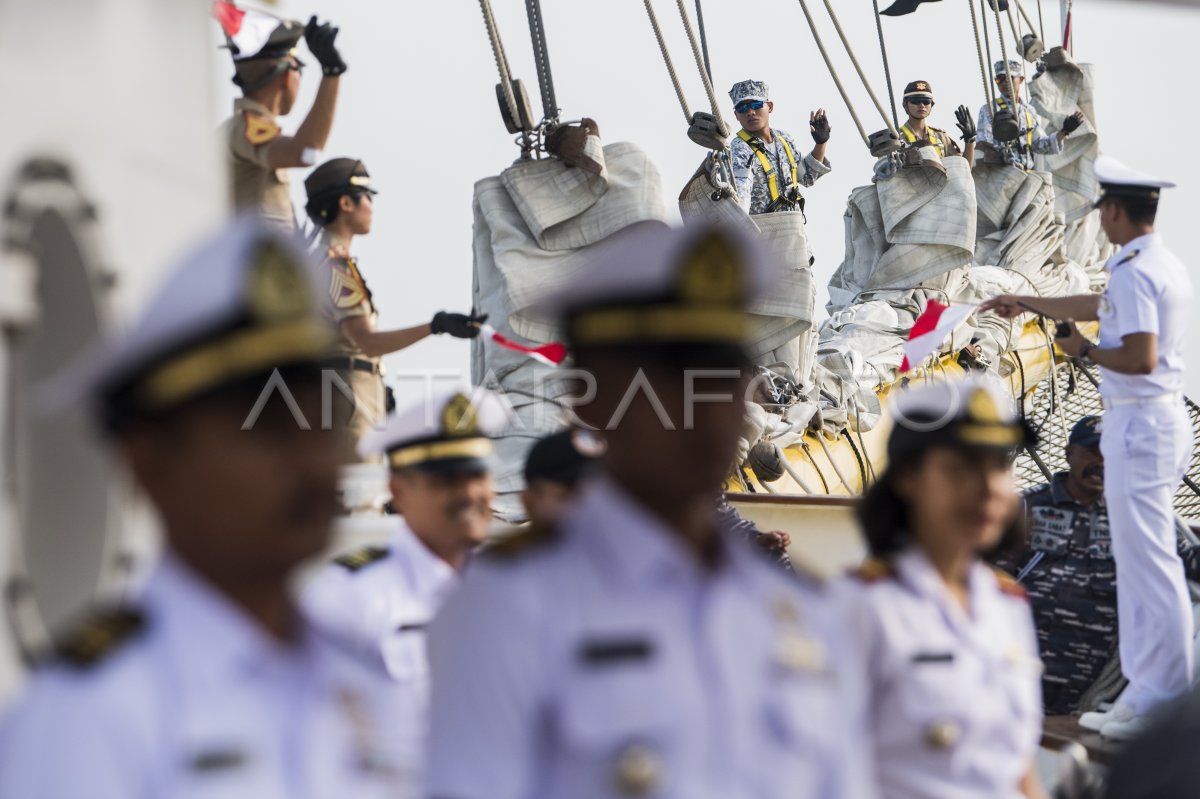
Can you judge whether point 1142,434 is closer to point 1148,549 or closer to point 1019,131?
point 1148,549

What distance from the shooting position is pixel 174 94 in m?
2.22

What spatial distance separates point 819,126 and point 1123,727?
5.26m

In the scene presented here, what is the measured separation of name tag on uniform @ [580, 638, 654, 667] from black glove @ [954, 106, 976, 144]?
11431mm

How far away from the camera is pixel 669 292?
137 cm

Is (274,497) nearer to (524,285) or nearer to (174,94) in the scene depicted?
(174,94)

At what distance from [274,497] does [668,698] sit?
0.35m

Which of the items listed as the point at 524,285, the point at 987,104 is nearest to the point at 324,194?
the point at 524,285

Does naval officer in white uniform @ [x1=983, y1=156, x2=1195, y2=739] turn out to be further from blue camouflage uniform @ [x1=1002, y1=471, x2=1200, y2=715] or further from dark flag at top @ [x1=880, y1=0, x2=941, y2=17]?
dark flag at top @ [x1=880, y1=0, x2=941, y2=17]

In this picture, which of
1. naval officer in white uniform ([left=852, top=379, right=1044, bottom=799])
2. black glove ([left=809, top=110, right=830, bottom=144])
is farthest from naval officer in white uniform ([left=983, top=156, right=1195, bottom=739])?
black glove ([left=809, top=110, right=830, bottom=144])

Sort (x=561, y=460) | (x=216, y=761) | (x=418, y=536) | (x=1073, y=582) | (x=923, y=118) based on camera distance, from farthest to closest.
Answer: (x=923, y=118)
(x=1073, y=582)
(x=561, y=460)
(x=418, y=536)
(x=216, y=761)

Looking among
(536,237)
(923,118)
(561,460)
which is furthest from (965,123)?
(561,460)

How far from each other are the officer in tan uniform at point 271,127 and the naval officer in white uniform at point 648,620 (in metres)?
2.61

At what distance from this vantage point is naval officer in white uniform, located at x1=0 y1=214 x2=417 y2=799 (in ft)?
3.57

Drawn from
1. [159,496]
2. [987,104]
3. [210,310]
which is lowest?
[987,104]
